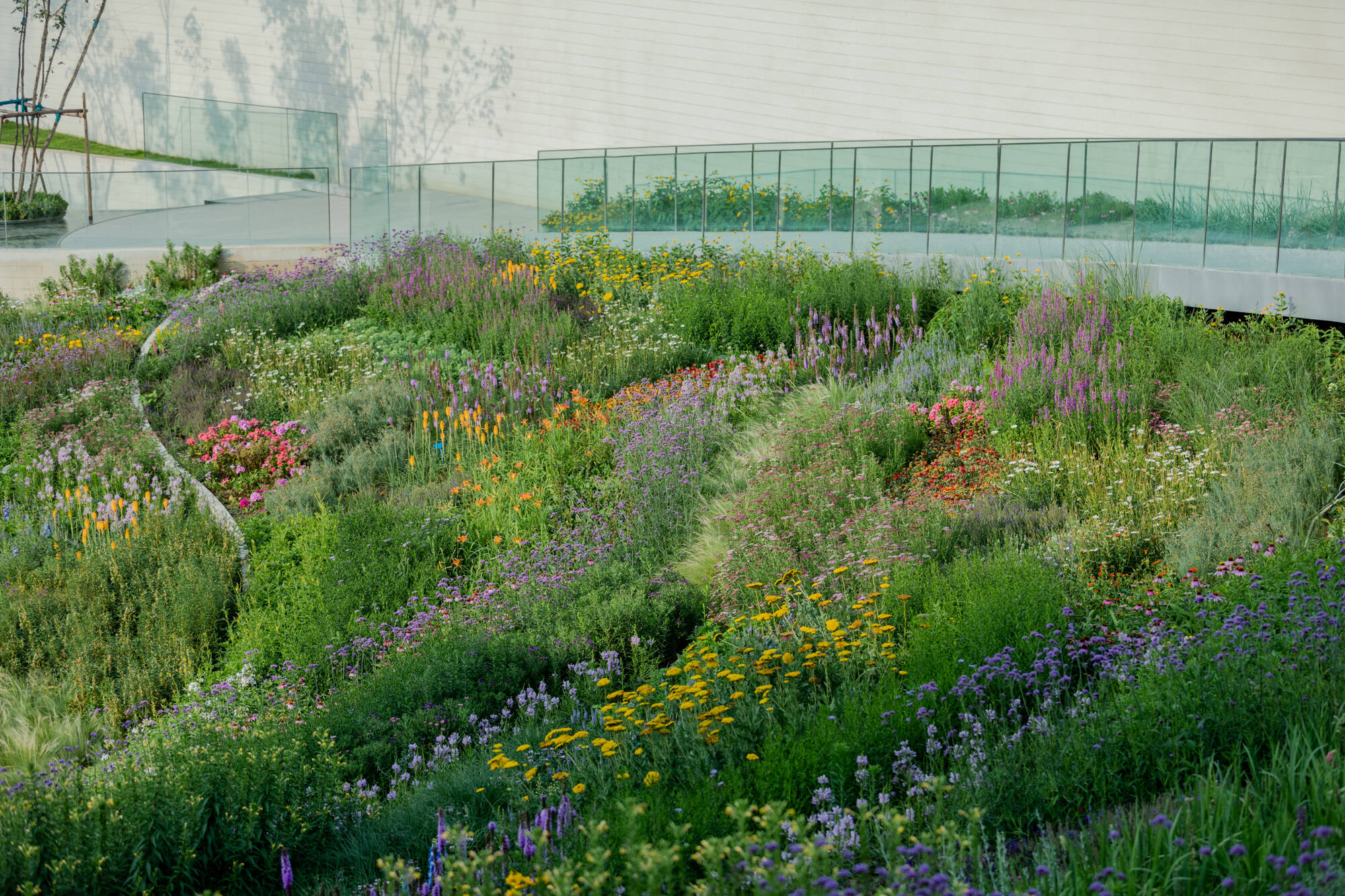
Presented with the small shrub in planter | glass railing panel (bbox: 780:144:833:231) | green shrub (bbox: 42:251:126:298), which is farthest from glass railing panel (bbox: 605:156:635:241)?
the small shrub in planter

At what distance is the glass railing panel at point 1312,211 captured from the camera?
35.0ft

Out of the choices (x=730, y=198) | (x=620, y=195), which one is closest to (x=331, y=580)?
(x=730, y=198)

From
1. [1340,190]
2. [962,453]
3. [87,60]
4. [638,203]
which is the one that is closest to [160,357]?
[638,203]

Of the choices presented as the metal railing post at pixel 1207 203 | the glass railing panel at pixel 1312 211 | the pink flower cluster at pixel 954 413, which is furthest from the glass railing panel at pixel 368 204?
the glass railing panel at pixel 1312 211

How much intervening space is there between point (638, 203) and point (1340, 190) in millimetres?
9134

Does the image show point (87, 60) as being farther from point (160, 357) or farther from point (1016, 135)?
point (1016, 135)

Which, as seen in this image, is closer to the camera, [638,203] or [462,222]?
[638,203]

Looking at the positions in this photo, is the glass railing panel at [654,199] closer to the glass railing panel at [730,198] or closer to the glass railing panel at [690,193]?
the glass railing panel at [690,193]

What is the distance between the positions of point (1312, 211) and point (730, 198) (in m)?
7.42

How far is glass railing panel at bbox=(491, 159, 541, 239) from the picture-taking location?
58.3 feet

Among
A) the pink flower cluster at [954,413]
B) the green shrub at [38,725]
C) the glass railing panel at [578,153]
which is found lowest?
the green shrub at [38,725]

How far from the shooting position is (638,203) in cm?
1661

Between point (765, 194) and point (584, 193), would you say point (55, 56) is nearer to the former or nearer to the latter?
point (584, 193)

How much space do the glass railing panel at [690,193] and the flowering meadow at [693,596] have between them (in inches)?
106
